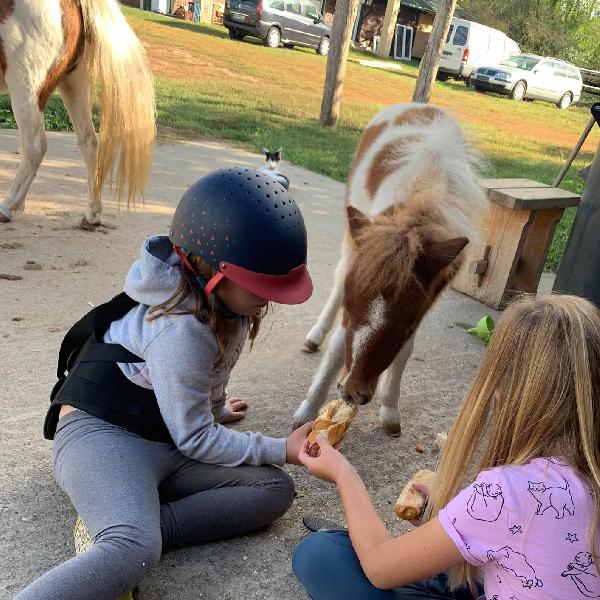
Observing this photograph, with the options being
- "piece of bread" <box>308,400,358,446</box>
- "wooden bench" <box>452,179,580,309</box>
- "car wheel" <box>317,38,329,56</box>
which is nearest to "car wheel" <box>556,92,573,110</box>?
"car wheel" <box>317,38,329,56</box>

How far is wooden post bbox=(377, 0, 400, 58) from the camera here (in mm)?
34750

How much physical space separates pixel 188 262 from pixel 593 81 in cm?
3280

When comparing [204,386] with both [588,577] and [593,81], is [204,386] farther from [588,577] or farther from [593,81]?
[593,81]

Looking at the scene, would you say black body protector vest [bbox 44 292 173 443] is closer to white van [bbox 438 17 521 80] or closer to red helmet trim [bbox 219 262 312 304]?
red helmet trim [bbox 219 262 312 304]

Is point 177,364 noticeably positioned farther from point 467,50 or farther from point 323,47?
point 467,50

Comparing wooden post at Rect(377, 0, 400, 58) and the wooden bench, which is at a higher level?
wooden post at Rect(377, 0, 400, 58)

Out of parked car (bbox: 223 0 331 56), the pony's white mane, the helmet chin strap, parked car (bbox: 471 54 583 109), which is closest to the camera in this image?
the helmet chin strap

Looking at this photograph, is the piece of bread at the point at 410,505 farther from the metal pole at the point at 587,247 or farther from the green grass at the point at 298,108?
the green grass at the point at 298,108

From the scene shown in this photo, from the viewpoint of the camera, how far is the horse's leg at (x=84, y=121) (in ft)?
16.7

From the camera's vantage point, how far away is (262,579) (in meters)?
2.31

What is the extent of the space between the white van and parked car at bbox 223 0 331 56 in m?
6.21

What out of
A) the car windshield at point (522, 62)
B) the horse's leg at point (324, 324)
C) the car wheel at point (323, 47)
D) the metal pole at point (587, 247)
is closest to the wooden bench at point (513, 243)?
the metal pole at point (587, 247)

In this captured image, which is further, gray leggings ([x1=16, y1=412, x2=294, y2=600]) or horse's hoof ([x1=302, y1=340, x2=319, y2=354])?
horse's hoof ([x1=302, y1=340, x2=319, y2=354])

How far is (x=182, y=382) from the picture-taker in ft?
7.11
